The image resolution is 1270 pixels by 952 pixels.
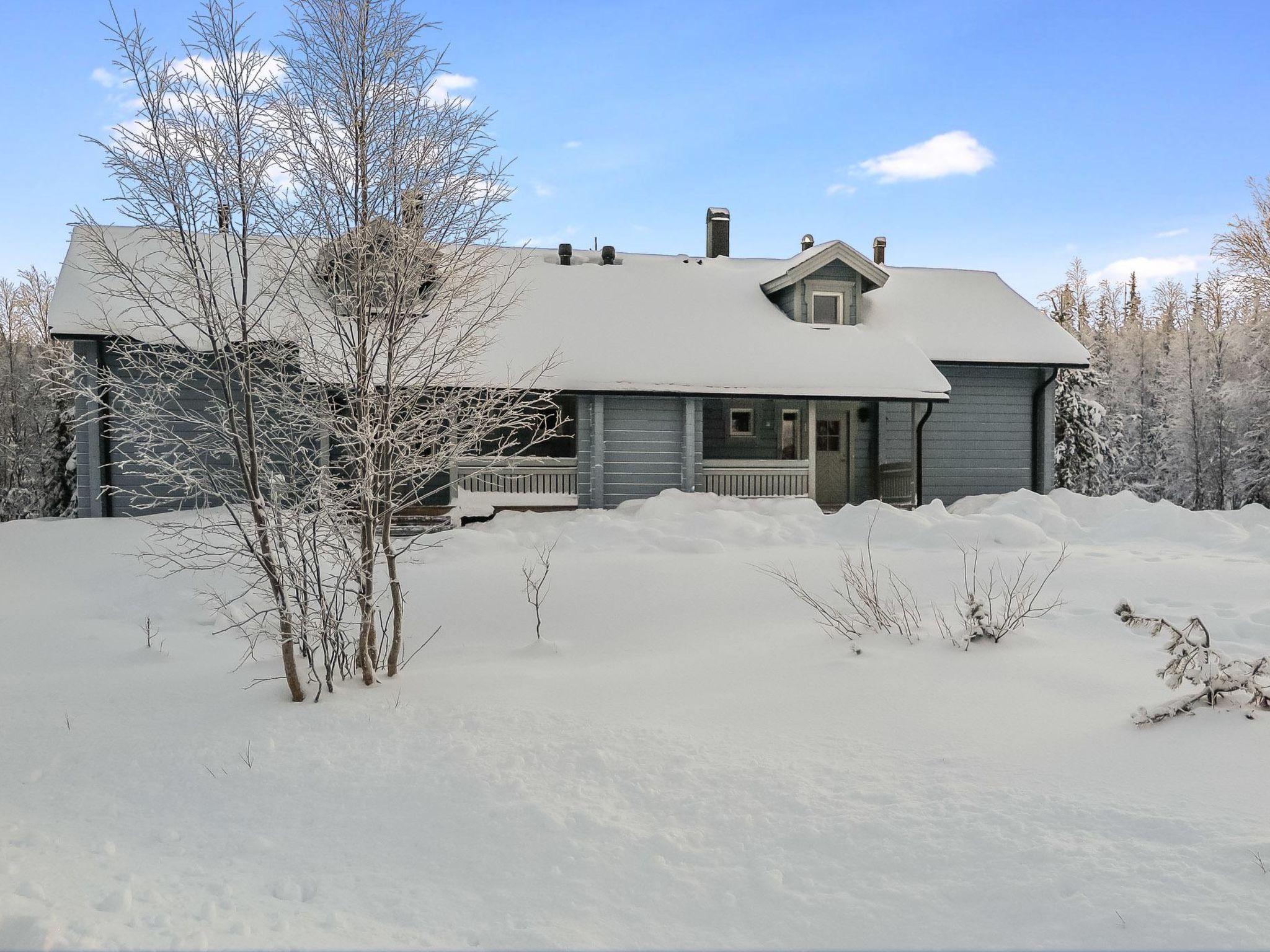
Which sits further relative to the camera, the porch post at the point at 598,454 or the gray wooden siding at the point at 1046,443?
the gray wooden siding at the point at 1046,443

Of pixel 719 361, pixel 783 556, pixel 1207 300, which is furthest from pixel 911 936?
pixel 1207 300

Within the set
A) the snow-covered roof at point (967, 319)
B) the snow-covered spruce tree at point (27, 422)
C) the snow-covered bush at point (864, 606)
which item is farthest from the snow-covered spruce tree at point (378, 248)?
the snow-covered spruce tree at point (27, 422)

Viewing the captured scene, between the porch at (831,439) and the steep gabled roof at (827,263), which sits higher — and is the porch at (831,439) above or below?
below

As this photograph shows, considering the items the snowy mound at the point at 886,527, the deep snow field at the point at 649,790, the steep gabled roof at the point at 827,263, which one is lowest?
the deep snow field at the point at 649,790

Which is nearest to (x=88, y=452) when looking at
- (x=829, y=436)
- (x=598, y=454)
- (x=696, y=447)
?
(x=598, y=454)

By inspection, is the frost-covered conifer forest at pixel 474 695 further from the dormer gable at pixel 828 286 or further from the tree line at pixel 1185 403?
the tree line at pixel 1185 403

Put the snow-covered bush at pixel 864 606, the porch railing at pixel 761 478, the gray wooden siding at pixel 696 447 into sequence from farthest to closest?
the porch railing at pixel 761 478, the gray wooden siding at pixel 696 447, the snow-covered bush at pixel 864 606

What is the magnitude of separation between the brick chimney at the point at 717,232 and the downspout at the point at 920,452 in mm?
6891

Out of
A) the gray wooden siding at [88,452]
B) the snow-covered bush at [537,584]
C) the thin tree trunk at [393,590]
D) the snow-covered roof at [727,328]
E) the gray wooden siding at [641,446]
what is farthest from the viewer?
the gray wooden siding at [641,446]

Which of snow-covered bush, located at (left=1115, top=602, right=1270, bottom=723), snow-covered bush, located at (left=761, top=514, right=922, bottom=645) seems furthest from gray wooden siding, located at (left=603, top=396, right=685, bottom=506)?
snow-covered bush, located at (left=1115, top=602, right=1270, bottom=723)

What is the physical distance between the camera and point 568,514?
13.7m

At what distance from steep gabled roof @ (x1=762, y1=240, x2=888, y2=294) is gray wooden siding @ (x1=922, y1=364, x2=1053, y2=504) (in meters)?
2.53

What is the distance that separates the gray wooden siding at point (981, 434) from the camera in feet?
55.2

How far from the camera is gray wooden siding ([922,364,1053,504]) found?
16.8 m
